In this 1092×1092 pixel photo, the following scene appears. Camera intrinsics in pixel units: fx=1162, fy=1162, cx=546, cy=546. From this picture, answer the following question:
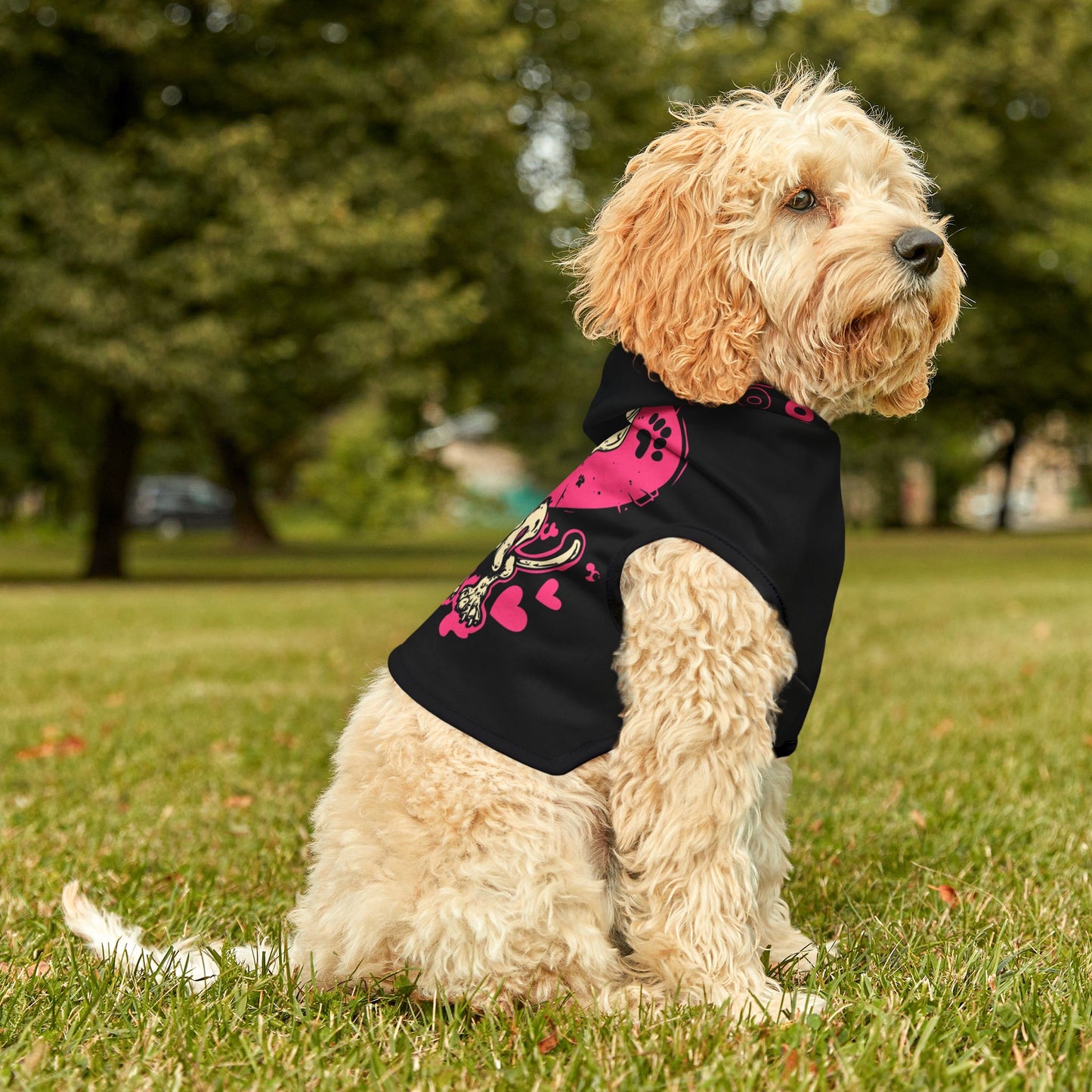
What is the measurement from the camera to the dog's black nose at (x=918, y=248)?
2834 millimetres

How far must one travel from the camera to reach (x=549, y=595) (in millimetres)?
2865

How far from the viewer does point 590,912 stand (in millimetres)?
2793

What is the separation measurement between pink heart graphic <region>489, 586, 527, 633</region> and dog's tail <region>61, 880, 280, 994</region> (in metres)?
1.12

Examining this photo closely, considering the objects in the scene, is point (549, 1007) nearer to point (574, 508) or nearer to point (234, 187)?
point (574, 508)

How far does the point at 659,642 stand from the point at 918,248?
115cm

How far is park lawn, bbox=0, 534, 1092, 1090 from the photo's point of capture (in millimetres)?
2533

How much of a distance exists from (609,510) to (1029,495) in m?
80.4

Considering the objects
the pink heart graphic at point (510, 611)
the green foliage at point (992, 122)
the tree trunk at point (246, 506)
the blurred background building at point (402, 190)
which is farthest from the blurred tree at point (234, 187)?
the pink heart graphic at point (510, 611)

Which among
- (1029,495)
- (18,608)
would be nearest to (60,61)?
(18,608)

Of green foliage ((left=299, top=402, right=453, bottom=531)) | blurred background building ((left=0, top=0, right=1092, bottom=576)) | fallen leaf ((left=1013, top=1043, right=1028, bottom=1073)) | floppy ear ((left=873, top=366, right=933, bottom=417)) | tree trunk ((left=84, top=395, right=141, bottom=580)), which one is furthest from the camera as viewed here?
green foliage ((left=299, top=402, right=453, bottom=531))

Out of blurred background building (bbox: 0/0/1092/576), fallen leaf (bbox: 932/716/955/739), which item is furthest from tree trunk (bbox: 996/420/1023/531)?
fallen leaf (bbox: 932/716/955/739)

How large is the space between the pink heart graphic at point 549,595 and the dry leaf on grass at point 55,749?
4.13 m

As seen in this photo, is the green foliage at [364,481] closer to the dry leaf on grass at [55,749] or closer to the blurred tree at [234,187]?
the blurred tree at [234,187]

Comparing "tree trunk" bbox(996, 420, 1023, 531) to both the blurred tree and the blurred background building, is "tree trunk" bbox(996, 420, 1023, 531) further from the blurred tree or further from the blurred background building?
the blurred tree
